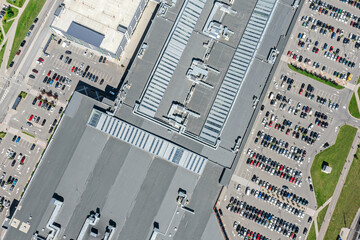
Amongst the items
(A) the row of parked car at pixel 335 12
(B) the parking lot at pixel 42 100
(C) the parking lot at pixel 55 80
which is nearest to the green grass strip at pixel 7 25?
(B) the parking lot at pixel 42 100

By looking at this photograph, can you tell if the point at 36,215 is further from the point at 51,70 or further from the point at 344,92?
the point at 344,92

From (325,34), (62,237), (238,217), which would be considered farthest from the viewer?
(325,34)

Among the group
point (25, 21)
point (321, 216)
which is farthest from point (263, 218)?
point (25, 21)

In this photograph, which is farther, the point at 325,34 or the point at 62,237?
the point at 325,34

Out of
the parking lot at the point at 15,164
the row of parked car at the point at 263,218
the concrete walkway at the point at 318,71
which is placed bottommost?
the parking lot at the point at 15,164

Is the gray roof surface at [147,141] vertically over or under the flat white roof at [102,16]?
under

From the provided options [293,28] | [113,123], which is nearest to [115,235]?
[113,123]

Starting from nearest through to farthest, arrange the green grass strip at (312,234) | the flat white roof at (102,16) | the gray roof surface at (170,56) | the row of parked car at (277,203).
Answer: the gray roof surface at (170,56)
the flat white roof at (102,16)
the row of parked car at (277,203)
the green grass strip at (312,234)

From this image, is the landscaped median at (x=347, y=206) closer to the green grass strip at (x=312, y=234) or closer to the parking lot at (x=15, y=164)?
the green grass strip at (x=312, y=234)
